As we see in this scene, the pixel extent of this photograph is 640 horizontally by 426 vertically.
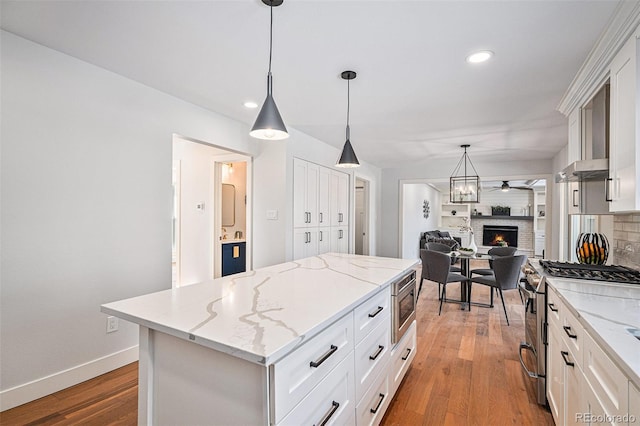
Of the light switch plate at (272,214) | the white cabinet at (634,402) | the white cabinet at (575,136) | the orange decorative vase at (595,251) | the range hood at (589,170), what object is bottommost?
the white cabinet at (634,402)

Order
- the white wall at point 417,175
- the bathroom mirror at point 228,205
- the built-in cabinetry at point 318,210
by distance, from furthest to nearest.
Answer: the white wall at point 417,175 < the bathroom mirror at point 228,205 < the built-in cabinetry at point 318,210

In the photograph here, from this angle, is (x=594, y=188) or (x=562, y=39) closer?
(x=562, y=39)

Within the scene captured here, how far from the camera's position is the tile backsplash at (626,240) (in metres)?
2.22

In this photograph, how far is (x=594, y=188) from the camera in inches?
93.7

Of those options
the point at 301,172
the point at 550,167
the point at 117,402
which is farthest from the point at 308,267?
the point at 550,167

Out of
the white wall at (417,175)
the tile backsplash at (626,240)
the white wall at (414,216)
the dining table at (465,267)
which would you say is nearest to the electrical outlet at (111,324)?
the tile backsplash at (626,240)

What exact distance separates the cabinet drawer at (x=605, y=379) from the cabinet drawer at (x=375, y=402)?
3.21 feet

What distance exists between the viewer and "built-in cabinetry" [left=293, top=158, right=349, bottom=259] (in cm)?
421

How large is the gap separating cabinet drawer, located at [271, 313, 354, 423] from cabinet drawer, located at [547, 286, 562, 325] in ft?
4.05

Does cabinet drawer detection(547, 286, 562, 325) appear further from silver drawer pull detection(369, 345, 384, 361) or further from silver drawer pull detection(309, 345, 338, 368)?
silver drawer pull detection(309, 345, 338, 368)

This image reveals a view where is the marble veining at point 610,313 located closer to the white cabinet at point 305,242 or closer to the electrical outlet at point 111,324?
the white cabinet at point 305,242

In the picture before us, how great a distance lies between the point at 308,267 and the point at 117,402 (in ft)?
5.15

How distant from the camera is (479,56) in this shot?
218 centimetres

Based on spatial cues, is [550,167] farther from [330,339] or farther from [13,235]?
[13,235]
